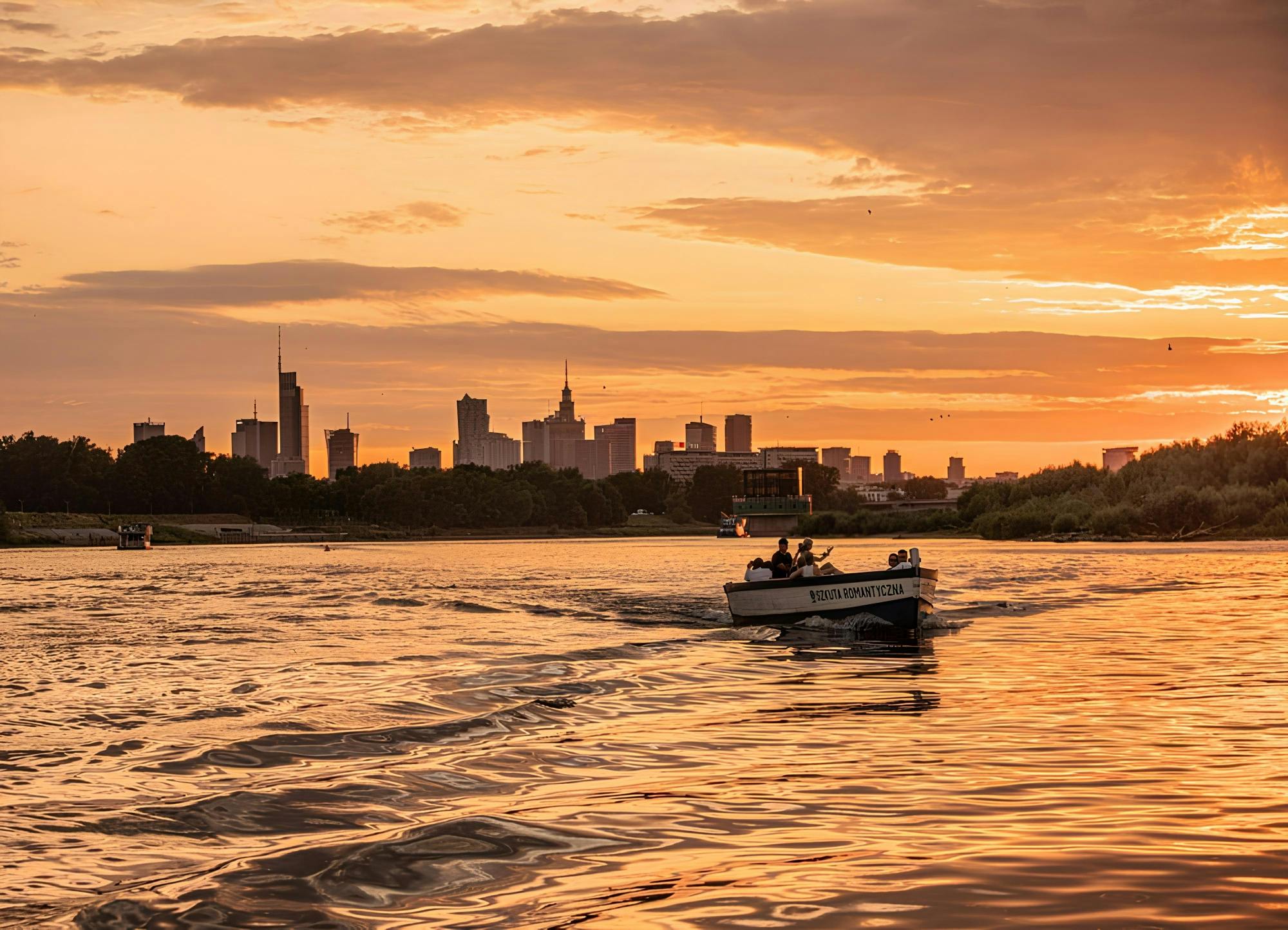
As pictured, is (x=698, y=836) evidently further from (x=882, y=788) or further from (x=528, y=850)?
(x=882, y=788)

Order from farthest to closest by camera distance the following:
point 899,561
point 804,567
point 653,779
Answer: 1. point 804,567
2. point 899,561
3. point 653,779

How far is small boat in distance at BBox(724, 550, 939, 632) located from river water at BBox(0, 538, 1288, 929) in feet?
4.48

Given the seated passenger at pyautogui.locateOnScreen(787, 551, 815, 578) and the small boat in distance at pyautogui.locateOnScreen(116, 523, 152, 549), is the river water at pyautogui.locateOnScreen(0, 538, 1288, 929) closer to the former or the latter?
the seated passenger at pyautogui.locateOnScreen(787, 551, 815, 578)

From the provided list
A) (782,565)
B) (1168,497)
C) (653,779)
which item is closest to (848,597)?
(782,565)

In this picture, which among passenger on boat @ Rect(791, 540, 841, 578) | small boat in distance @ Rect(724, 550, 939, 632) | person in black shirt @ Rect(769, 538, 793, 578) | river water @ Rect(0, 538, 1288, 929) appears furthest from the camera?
person in black shirt @ Rect(769, 538, 793, 578)

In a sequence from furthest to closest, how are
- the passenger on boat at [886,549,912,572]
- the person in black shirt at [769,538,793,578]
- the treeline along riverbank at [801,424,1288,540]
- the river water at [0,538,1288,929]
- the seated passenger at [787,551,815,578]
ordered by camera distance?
the treeline along riverbank at [801,424,1288,540]
the person in black shirt at [769,538,793,578]
the seated passenger at [787,551,815,578]
the passenger on boat at [886,549,912,572]
the river water at [0,538,1288,929]

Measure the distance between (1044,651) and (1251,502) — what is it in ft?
298

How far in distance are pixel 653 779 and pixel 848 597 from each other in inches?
852

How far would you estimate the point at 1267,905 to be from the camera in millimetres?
8570

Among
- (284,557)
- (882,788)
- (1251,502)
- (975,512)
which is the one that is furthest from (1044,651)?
(975,512)

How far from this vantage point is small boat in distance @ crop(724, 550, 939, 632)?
34.4 metres

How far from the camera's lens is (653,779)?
1451 centimetres

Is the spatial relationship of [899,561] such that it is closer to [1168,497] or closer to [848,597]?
[848,597]

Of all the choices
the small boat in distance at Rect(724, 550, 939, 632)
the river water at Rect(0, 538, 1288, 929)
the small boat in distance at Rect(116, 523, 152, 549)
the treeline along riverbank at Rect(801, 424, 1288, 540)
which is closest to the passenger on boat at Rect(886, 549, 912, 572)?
the small boat in distance at Rect(724, 550, 939, 632)
